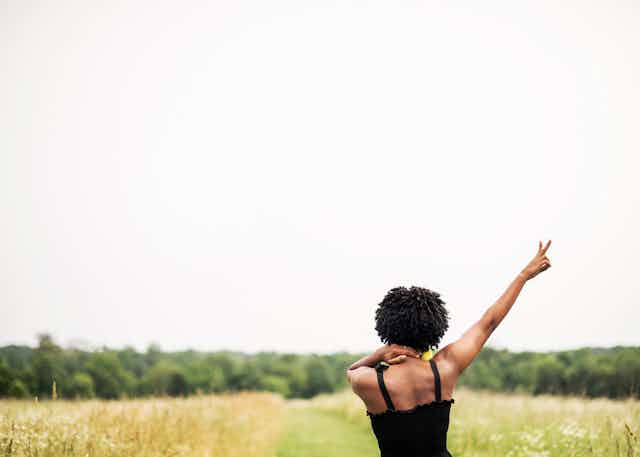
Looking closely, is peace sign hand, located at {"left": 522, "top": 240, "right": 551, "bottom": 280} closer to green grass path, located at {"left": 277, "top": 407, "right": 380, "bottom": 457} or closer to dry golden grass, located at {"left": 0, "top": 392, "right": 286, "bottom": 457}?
dry golden grass, located at {"left": 0, "top": 392, "right": 286, "bottom": 457}

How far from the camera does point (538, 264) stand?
397cm

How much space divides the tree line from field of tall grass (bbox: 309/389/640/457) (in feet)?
2.12

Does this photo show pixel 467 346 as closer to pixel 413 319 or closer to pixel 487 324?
pixel 487 324

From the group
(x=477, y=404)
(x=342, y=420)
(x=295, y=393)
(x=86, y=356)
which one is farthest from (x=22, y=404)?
(x=295, y=393)

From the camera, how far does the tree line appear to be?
60.6 feet

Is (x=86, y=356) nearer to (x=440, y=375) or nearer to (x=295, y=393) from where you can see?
(x=295, y=393)

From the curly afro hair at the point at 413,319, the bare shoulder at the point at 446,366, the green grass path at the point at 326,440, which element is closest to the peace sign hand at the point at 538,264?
the curly afro hair at the point at 413,319

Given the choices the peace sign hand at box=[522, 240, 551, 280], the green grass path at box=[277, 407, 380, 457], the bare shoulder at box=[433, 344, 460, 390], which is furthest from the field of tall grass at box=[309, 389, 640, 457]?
the bare shoulder at box=[433, 344, 460, 390]

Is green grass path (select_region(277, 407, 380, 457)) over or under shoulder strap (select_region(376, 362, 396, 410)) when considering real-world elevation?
under

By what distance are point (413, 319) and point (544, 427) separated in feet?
26.0

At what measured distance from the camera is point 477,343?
3770mm

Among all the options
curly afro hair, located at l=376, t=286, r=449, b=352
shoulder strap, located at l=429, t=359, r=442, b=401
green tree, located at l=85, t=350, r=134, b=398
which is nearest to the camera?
shoulder strap, located at l=429, t=359, r=442, b=401

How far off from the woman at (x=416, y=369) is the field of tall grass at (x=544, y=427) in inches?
115

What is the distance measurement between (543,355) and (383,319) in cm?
3816
